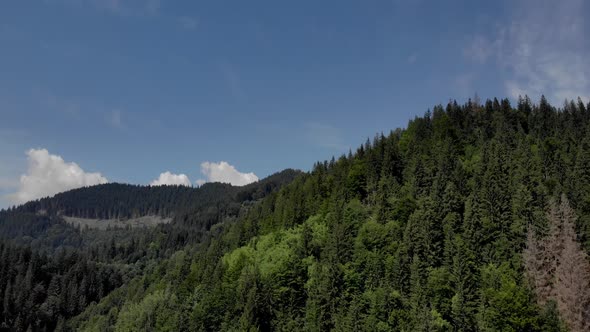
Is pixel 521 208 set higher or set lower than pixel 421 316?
higher

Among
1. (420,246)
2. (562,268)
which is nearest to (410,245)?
(420,246)

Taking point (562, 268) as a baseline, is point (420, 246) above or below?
above

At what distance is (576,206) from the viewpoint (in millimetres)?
92500

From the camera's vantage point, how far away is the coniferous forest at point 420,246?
253 feet

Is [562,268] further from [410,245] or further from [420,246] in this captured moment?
[410,245]

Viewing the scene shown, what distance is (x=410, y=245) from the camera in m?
91.4

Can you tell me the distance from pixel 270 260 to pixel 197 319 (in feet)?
78.0

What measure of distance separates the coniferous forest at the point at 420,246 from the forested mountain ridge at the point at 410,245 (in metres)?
0.33

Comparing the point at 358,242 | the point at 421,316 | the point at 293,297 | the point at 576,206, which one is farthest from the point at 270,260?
the point at 576,206

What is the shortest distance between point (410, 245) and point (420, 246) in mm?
2031

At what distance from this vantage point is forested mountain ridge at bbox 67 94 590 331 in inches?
3100

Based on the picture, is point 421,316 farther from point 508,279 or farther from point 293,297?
point 293,297

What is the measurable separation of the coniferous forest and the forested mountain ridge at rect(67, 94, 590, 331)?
1.10ft

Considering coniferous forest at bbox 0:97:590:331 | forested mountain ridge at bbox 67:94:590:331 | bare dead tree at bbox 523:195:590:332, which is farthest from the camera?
forested mountain ridge at bbox 67:94:590:331
